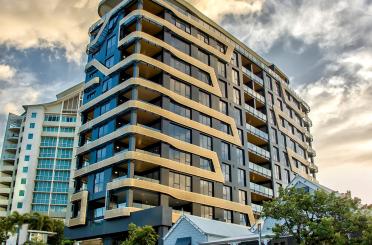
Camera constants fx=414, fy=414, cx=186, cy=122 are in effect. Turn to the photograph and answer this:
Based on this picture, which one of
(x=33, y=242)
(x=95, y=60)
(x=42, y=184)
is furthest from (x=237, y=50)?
(x=42, y=184)

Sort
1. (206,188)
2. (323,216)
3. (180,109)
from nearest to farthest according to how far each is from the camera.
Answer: (323,216)
(206,188)
(180,109)

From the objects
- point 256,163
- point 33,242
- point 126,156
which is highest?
point 256,163

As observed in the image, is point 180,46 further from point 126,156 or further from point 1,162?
point 1,162

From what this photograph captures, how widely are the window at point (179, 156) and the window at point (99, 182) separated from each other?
35.7 feet

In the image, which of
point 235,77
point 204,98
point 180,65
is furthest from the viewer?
point 235,77

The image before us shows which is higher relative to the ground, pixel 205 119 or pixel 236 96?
pixel 236 96

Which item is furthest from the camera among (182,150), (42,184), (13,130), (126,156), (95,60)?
(13,130)

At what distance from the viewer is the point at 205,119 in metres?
70.3

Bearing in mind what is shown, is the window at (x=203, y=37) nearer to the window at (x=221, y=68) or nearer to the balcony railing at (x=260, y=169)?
the window at (x=221, y=68)

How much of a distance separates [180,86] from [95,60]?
55.5 feet

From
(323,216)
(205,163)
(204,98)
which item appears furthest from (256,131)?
(323,216)

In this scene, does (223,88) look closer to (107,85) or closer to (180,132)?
(180,132)

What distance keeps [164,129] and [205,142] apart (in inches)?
372

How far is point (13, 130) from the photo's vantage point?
138 m
